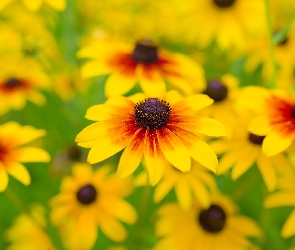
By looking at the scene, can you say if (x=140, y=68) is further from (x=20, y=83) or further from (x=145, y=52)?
(x=20, y=83)

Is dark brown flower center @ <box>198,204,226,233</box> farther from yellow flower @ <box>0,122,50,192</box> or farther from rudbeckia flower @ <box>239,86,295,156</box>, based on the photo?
yellow flower @ <box>0,122,50,192</box>

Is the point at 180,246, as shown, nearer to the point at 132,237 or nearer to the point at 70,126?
the point at 132,237

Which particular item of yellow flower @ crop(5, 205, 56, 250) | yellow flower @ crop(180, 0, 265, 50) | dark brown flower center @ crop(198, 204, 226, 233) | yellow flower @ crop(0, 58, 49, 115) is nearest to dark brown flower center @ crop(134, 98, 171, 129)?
dark brown flower center @ crop(198, 204, 226, 233)

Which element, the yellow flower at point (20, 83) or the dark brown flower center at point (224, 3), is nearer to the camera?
the yellow flower at point (20, 83)

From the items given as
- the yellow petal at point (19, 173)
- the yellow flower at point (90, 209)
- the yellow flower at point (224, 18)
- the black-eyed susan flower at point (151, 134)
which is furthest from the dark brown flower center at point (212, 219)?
the yellow flower at point (224, 18)

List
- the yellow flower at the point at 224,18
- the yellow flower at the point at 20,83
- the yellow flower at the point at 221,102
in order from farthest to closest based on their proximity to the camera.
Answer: the yellow flower at the point at 224,18 → the yellow flower at the point at 20,83 → the yellow flower at the point at 221,102

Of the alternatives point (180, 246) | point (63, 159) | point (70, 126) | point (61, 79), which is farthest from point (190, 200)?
point (61, 79)

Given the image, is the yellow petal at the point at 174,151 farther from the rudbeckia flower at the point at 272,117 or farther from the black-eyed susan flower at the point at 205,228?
the black-eyed susan flower at the point at 205,228
